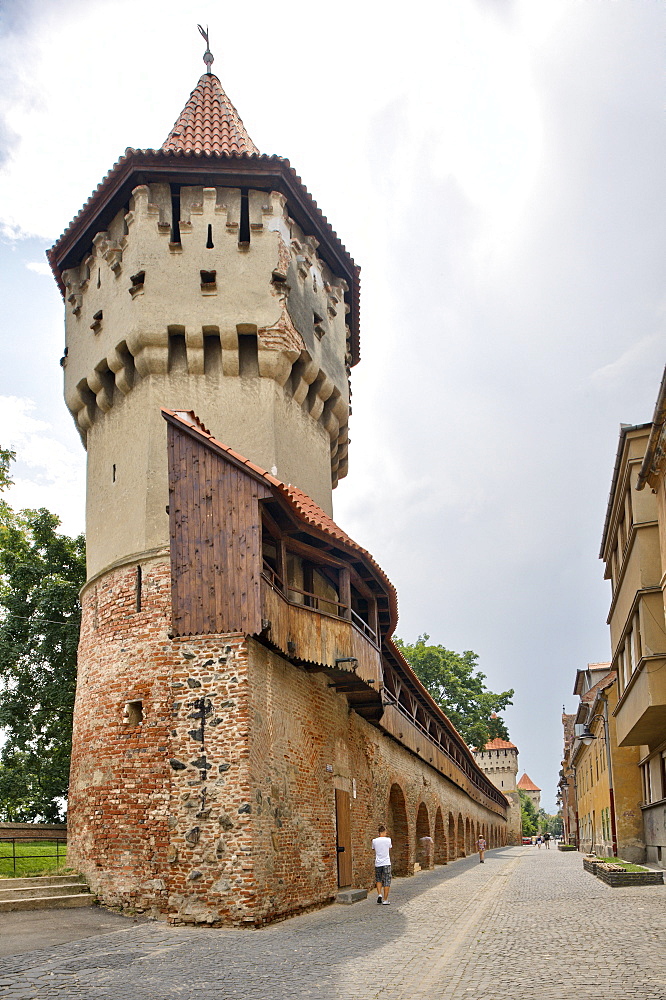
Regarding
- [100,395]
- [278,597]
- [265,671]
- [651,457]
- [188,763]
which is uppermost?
[100,395]

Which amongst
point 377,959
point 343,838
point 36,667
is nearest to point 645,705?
point 343,838

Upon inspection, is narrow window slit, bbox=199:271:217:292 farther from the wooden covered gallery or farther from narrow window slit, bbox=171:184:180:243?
the wooden covered gallery

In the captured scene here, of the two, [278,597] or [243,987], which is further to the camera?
[278,597]

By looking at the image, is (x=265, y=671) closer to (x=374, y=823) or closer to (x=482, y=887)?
(x=374, y=823)

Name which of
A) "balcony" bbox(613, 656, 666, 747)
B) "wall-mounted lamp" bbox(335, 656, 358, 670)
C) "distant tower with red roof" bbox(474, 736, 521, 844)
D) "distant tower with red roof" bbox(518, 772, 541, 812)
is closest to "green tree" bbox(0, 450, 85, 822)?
"wall-mounted lamp" bbox(335, 656, 358, 670)

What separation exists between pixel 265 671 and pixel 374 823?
811 cm

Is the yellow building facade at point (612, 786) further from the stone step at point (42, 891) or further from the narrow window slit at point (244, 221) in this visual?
the narrow window slit at point (244, 221)

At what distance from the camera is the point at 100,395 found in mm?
18906

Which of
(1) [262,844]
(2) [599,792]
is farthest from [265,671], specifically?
(2) [599,792]

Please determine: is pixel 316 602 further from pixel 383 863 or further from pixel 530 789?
pixel 530 789

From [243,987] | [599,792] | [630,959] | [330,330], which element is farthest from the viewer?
→ [599,792]

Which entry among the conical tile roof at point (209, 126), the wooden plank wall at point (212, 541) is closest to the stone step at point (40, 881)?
the wooden plank wall at point (212, 541)

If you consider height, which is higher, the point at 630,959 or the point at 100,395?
the point at 100,395

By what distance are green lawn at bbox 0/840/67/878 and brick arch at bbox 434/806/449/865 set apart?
1588 cm
